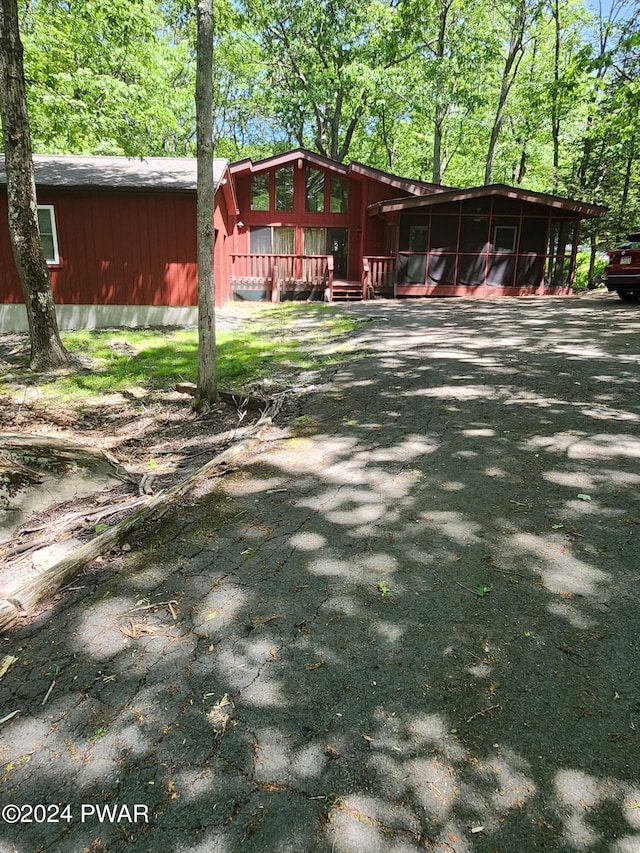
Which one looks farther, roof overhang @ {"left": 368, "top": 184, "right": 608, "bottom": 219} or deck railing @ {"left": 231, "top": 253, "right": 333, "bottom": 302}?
deck railing @ {"left": 231, "top": 253, "right": 333, "bottom": 302}

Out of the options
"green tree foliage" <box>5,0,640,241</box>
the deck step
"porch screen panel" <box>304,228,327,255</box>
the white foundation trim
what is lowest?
the white foundation trim

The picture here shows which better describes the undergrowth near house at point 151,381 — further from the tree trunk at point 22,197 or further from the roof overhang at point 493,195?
the roof overhang at point 493,195

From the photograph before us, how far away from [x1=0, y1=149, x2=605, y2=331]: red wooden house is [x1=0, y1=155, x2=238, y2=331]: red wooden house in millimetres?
23

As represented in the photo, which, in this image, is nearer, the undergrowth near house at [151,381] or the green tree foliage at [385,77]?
the undergrowth near house at [151,381]

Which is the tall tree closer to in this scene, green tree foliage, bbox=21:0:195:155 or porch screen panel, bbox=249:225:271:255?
porch screen panel, bbox=249:225:271:255

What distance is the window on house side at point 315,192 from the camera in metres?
20.9

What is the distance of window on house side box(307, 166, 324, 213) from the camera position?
68.4 feet

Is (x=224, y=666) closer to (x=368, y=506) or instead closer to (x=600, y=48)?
(x=368, y=506)

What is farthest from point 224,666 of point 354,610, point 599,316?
point 599,316

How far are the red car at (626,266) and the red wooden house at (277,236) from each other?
5150mm

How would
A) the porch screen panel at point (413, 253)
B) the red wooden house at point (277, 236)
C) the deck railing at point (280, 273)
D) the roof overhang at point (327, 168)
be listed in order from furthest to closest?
the roof overhang at point (327, 168)
the porch screen panel at point (413, 253)
the deck railing at point (280, 273)
the red wooden house at point (277, 236)

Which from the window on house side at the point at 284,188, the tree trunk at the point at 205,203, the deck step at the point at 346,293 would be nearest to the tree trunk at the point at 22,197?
the tree trunk at the point at 205,203

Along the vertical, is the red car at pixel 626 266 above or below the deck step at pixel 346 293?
above

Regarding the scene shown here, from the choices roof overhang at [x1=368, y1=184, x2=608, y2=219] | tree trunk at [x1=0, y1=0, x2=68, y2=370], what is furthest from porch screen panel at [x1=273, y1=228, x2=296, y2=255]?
tree trunk at [x1=0, y1=0, x2=68, y2=370]
